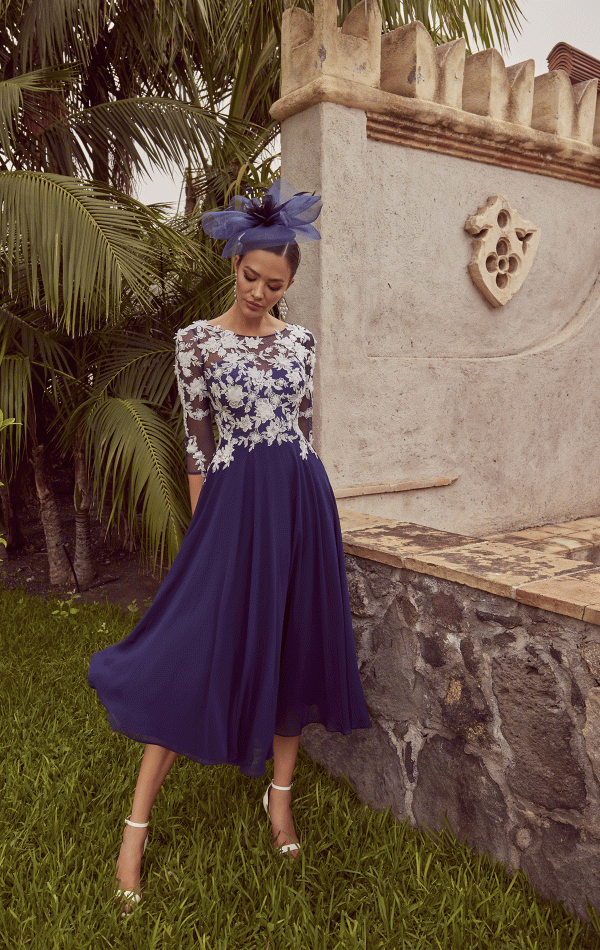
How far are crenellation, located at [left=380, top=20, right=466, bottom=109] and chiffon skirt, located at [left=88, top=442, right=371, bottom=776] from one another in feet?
6.41

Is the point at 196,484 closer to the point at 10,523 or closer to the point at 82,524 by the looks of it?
the point at 82,524

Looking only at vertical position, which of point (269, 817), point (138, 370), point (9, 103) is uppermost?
point (9, 103)

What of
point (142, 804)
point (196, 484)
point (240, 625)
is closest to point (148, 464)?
point (196, 484)

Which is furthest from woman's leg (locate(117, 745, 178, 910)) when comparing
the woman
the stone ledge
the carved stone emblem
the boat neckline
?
the carved stone emblem

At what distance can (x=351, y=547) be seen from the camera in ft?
8.25

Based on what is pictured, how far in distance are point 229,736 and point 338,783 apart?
0.78 metres

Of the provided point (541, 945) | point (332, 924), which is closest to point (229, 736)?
point (332, 924)

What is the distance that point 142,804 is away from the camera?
1988 millimetres

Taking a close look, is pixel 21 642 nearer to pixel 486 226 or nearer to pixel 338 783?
pixel 338 783

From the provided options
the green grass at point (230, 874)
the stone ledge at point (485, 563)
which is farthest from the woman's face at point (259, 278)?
the green grass at point (230, 874)

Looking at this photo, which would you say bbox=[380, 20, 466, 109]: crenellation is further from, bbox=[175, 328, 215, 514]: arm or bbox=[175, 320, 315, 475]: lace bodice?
bbox=[175, 328, 215, 514]: arm

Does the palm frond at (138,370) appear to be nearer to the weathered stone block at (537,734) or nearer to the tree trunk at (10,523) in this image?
the tree trunk at (10,523)

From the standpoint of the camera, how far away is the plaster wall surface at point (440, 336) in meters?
3.03

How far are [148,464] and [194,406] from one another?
179cm
